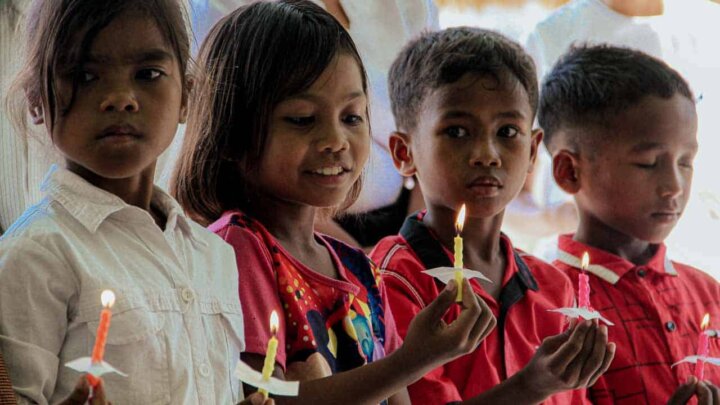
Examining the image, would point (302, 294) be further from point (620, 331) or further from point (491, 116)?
point (620, 331)

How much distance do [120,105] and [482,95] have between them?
0.92 metres

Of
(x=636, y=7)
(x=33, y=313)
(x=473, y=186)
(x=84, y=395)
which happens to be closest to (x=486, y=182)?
(x=473, y=186)

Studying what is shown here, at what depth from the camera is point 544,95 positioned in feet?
8.84

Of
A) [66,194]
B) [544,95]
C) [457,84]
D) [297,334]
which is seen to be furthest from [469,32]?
[66,194]

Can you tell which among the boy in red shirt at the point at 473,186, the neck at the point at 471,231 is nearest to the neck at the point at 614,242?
the boy in red shirt at the point at 473,186

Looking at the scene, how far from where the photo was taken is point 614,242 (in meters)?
2.55

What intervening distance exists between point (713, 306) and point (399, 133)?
0.93m

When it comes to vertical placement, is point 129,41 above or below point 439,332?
above

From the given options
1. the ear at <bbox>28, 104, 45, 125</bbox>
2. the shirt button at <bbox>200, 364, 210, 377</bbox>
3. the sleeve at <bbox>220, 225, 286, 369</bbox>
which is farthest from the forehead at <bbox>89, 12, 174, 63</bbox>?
the shirt button at <bbox>200, 364, 210, 377</bbox>

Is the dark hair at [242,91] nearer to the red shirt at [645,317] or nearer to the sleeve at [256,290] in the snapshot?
the sleeve at [256,290]

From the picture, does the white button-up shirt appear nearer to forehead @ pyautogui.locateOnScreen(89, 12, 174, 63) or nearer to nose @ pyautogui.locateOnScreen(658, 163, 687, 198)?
forehead @ pyautogui.locateOnScreen(89, 12, 174, 63)

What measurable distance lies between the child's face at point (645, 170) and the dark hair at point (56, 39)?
4.35ft

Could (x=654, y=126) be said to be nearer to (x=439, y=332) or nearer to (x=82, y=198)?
(x=439, y=332)

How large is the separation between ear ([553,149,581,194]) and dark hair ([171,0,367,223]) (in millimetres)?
913
